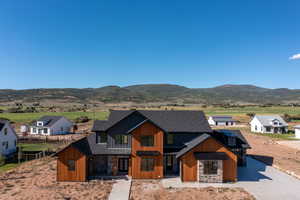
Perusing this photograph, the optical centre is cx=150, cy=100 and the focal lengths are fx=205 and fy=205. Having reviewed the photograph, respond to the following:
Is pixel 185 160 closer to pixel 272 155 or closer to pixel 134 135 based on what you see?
pixel 134 135

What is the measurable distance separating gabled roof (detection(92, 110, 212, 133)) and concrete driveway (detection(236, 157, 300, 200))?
20.8 ft

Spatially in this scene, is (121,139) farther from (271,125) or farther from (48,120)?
(271,125)

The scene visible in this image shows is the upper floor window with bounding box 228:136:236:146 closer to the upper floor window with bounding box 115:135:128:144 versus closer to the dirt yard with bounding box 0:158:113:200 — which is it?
the upper floor window with bounding box 115:135:128:144

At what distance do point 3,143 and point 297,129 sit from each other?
61610mm

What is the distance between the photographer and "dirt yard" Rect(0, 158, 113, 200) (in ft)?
54.6

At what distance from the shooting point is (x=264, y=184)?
19.5 metres

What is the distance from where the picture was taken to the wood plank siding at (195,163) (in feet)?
66.6

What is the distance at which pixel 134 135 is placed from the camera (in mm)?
21625

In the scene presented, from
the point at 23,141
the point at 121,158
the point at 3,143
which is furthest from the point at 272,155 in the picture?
the point at 23,141

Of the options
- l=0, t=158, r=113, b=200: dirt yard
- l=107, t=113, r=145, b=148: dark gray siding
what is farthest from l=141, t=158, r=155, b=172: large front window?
l=0, t=158, r=113, b=200: dirt yard

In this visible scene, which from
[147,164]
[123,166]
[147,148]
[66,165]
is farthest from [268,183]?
[66,165]

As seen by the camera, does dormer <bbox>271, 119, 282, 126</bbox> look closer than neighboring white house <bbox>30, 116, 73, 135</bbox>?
No

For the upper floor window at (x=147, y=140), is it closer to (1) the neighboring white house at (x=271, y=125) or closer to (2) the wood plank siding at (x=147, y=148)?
(2) the wood plank siding at (x=147, y=148)

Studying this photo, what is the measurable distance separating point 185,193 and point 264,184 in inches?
319
